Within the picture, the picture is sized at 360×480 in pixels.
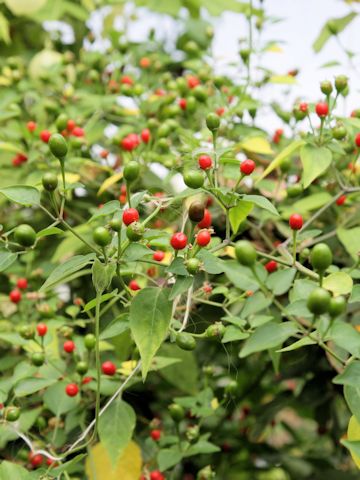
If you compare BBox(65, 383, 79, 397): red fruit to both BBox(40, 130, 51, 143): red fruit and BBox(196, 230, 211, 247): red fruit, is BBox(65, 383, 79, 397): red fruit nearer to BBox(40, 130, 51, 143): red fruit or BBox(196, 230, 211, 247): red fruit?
BBox(196, 230, 211, 247): red fruit

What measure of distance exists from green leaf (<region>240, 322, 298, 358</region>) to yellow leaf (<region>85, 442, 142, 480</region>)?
1.84 ft

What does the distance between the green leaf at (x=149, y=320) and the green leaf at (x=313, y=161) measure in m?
0.40

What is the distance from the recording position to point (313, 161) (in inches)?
47.6

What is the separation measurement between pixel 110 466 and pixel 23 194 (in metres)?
0.58

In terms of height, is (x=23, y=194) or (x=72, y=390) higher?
(x=23, y=194)

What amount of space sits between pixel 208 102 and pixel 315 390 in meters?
0.80

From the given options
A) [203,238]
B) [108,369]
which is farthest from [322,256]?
[108,369]

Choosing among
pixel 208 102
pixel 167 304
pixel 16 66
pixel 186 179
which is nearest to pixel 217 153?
pixel 186 179

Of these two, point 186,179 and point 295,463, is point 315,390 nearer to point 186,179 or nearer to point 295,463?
point 295,463

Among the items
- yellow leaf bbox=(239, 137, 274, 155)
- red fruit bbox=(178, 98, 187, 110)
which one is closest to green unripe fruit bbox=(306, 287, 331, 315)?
yellow leaf bbox=(239, 137, 274, 155)

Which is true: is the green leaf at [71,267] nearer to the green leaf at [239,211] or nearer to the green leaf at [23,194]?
the green leaf at [23,194]

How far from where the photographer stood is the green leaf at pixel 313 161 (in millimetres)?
1184

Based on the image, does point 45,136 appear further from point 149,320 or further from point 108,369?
point 149,320

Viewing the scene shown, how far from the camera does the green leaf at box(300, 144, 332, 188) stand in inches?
46.6
